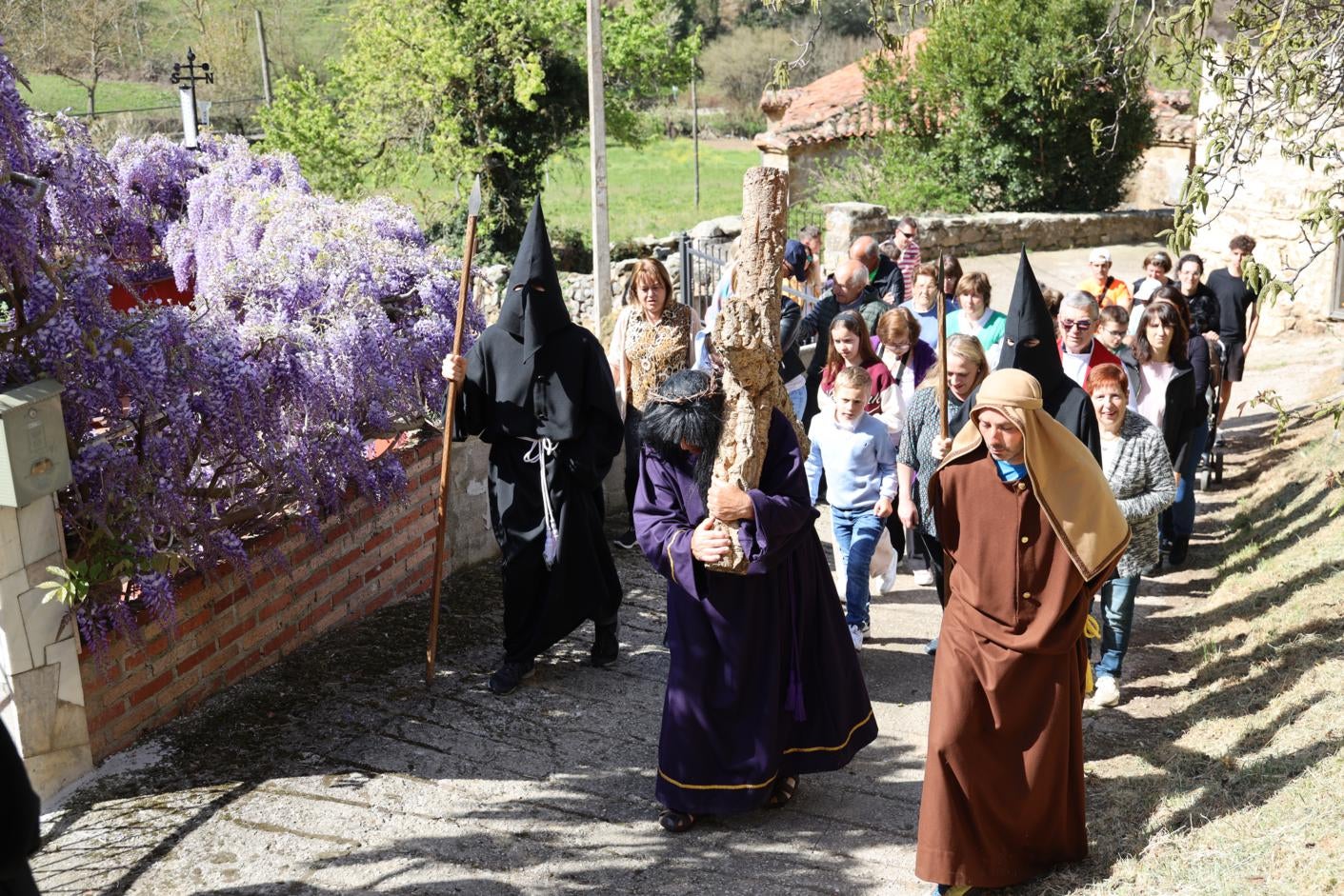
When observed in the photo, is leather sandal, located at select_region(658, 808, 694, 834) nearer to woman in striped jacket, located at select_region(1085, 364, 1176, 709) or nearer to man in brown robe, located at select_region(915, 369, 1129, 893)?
man in brown robe, located at select_region(915, 369, 1129, 893)

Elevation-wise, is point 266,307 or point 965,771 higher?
point 266,307

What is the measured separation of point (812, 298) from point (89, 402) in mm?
6358

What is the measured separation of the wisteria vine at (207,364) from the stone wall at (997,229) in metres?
10.3

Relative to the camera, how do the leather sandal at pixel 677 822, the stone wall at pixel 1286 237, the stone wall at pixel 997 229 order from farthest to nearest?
1. the stone wall at pixel 997 229
2. the stone wall at pixel 1286 237
3. the leather sandal at pixel 677 822

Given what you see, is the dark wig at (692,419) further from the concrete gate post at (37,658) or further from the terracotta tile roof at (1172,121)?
the terracotta tile roof at (1172,121)

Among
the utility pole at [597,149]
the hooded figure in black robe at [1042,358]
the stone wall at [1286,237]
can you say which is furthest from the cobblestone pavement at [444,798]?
the utility pole at [597,149]

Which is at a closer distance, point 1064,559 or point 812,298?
point 1064,559

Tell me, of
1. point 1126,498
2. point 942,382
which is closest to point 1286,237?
point 1126,498

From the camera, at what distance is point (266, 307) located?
680cm

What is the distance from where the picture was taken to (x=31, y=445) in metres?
4.72

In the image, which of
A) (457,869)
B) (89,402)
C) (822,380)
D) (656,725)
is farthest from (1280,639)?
(89,402)

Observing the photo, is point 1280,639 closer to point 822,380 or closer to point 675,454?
point 822,380

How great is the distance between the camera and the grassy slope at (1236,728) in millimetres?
4441

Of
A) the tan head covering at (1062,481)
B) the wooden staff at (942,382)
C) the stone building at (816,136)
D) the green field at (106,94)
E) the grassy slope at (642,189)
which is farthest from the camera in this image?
the green field at (106,94)
